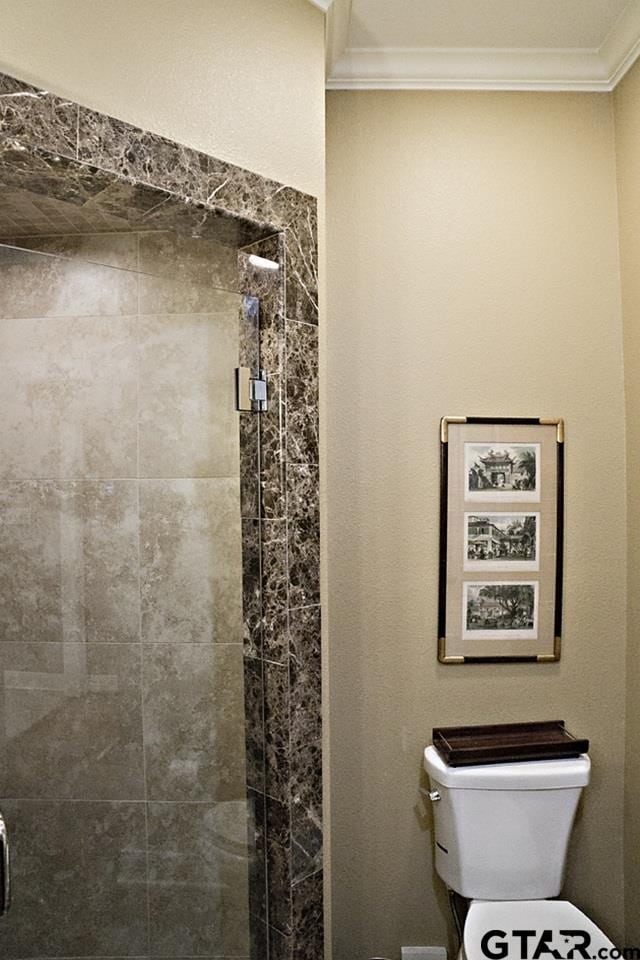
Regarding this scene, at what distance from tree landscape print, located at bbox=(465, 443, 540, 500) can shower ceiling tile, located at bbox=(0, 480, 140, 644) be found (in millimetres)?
1072

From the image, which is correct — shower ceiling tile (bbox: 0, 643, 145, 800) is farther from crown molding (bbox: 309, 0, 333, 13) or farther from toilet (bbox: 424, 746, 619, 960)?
crown molding (bbox: 309, 0, 333, 13)

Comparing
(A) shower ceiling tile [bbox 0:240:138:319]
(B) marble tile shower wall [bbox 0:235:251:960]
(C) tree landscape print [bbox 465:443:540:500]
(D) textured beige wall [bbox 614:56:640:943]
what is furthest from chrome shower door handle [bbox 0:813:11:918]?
(D) textured beige wall [bbox 614:56:640:943]

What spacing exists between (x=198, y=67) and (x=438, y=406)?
1.10 m

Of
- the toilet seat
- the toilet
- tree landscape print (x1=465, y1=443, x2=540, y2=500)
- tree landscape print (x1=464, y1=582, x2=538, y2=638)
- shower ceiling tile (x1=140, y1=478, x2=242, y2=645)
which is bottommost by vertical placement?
the toilet seat

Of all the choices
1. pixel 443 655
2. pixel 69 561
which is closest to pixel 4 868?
pixel 69 561

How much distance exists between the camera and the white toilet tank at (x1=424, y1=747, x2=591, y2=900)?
2.04 metres

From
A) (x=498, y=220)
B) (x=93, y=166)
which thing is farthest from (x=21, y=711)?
(x=498, y=220)

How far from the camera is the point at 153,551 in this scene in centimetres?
161

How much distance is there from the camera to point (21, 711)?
1426 millimetres

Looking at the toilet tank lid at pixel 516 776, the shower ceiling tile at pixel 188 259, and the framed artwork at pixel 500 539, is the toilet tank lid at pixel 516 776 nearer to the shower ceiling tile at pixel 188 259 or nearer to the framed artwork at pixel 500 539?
the framed artwork at pixel 500 539

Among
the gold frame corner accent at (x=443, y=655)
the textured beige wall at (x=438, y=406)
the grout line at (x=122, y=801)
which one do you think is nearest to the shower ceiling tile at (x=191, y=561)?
the grout line at (x=122, y=801)

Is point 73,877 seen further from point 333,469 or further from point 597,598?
point 597,598

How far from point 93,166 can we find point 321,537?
98cm

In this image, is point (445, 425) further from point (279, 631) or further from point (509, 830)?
point (509, 830)
